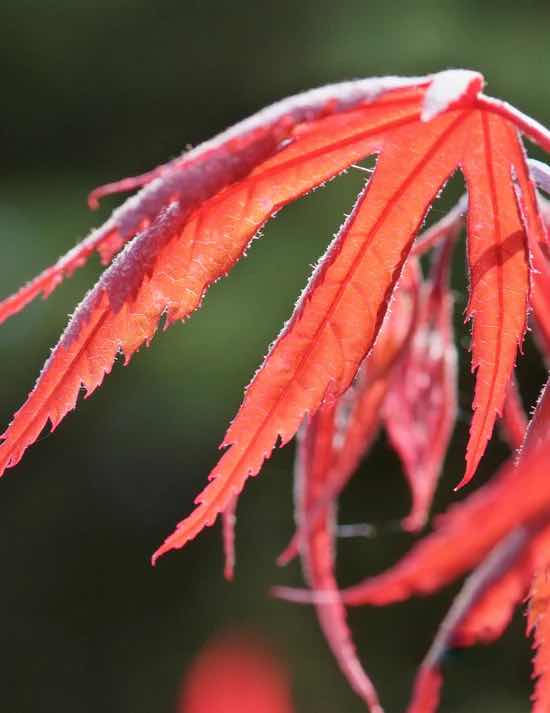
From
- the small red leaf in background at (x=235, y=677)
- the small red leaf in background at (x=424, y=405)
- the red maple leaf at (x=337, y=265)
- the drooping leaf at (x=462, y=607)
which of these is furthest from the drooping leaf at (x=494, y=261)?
the small red leaf in background at (x=235, y=677)

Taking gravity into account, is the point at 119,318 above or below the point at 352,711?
above

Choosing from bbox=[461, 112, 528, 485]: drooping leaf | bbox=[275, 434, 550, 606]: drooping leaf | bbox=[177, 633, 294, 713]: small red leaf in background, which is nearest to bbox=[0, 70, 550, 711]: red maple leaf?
bbox=[461, 112, 528, 485]: drooping leaf

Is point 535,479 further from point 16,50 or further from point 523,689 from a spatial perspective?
point 16,50

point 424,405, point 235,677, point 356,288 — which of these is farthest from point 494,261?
point 235,677

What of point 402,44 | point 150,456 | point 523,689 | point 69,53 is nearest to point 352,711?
point 523,689

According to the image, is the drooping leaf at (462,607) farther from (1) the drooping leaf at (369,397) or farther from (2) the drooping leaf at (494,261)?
(1) the drooping leaf at (369,397)

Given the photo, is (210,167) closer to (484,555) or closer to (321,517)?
(484,555)

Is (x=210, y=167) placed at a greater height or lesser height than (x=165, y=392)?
lesser
